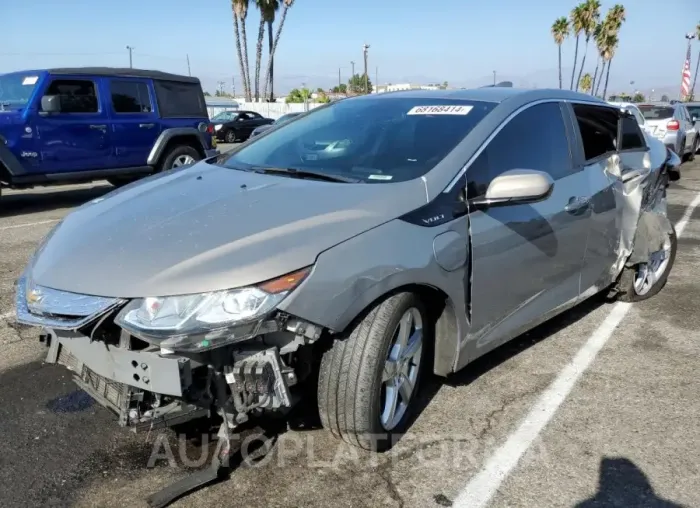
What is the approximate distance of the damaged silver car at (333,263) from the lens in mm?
2293

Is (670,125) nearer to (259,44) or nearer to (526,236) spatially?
(526,236)

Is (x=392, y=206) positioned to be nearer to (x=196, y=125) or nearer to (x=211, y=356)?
(x=211, y=356)

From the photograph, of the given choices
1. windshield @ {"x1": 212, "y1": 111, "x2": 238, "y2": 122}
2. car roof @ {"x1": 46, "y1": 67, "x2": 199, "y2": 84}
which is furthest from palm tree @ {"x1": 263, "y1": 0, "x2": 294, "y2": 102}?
car roof @ {"x1": 46, "y1": 67, "x2": 199, "y2": 84}

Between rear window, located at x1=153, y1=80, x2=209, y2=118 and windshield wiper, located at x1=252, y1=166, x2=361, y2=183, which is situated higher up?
rear window, located at x1=153, y1=80, x2=209, y2=118

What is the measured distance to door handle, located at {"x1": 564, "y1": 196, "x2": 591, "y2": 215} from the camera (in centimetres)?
368

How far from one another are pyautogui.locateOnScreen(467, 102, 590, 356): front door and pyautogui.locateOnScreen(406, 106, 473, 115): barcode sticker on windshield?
0.84 feet

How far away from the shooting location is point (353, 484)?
8.66 feet

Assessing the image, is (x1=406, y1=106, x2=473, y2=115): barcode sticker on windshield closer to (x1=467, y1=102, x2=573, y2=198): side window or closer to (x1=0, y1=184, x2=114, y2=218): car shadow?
(x1=467, y1=102, x2=573, y2=198): side window

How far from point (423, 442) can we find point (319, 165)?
4.88 feet

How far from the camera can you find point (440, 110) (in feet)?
11.6

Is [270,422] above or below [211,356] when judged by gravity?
below

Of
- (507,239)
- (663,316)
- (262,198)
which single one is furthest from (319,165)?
(663,316)

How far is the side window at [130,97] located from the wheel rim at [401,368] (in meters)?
8.04

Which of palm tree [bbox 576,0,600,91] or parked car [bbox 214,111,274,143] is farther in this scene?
palm tree [bbox 576,0,600,91]
